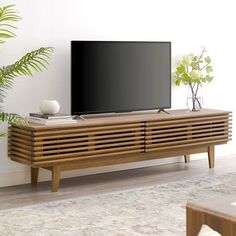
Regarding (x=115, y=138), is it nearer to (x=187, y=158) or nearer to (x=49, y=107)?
(x=49, y=107)

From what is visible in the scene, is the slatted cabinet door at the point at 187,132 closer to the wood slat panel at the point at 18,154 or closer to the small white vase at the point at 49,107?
the small white vase at the point at 49,107

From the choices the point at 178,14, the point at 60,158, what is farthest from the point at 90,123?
the point at 178,14

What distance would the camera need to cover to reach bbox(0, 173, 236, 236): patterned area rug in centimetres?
395

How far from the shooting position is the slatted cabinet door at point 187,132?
18.4ft

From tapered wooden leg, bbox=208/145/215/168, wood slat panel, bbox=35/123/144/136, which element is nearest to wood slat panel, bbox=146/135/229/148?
tapered wooden leg, bbox=208/145/215/168

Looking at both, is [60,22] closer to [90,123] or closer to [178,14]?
[90,123]

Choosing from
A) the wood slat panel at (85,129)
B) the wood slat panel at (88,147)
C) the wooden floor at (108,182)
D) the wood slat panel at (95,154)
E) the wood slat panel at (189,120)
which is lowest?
the wooden floor at (108,182)

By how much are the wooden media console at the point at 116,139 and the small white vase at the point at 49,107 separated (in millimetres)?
196

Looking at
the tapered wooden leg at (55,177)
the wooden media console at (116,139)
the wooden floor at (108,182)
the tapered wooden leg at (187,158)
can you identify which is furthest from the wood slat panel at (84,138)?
the tapered wooden leg at (187,158)

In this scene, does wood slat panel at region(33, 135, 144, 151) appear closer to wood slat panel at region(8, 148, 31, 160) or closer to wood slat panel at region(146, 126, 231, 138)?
wood slat panel at region(8, 148, 31, 160)

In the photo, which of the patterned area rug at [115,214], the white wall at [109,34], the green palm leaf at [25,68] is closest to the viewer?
the patterned area rug at [115,214]

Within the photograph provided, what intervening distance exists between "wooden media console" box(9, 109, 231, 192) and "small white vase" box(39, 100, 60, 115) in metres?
0.20

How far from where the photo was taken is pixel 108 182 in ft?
17.9

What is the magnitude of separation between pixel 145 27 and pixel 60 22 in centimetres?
101
